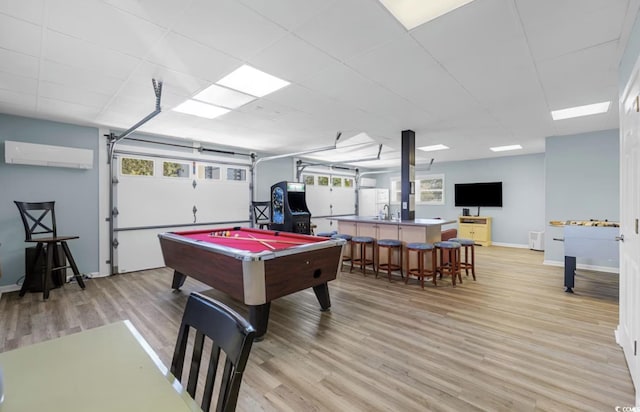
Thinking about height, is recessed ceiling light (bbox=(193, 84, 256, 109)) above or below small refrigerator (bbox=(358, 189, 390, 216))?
above

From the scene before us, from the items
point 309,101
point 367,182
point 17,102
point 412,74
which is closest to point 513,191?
point 367,182

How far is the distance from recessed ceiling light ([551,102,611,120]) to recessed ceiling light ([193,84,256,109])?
4453 millimetres

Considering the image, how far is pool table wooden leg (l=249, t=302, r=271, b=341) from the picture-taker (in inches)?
105

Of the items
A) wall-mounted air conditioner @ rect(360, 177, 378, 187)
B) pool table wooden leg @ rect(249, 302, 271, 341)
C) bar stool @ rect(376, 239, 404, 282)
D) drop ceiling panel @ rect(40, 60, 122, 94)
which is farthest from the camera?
wall-mounted air conditioner @ rect(360, 177, 378, 187)

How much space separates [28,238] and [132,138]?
2228 millimetres

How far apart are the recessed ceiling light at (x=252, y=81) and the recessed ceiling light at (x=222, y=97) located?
0.14 metres

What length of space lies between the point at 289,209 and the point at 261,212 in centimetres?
115

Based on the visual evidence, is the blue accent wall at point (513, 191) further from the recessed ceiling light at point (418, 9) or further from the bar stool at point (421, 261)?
the recessed ceiling light at point (418, 9)

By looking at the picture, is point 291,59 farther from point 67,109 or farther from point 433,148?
point 433,148

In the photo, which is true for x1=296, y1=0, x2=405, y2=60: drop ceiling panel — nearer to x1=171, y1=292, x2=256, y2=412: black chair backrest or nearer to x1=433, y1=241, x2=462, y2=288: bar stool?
x1=171, y1=292, x2=256, y2=412: black chair backrest

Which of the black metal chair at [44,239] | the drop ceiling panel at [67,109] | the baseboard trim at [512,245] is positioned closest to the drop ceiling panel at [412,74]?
the drop ceiling panel at [67,109]

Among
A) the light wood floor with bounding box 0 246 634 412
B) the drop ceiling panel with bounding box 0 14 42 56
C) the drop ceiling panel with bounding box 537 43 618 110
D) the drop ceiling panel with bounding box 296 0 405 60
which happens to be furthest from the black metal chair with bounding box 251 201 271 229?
the drop ceiling panel with bounding box 537 43 618 110

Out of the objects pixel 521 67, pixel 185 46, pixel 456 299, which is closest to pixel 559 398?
pixel 456 299

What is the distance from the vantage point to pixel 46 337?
275 centimetres
